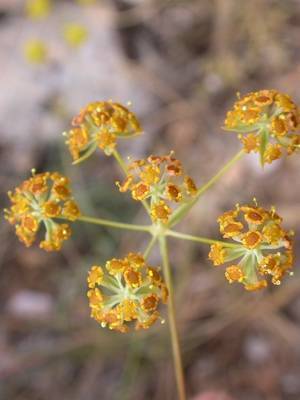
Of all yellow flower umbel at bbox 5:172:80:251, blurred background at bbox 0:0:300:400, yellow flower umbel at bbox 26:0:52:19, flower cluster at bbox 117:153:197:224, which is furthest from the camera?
yellow flower umbel at bbox 26:0:52:19

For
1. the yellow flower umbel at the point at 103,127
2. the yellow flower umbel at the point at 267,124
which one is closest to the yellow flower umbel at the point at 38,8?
the yellow flower umbel at the point at 103,127

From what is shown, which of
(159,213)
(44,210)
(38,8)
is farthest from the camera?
(38,8)

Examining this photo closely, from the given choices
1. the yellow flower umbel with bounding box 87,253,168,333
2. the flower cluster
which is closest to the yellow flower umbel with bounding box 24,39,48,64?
the flower cluster

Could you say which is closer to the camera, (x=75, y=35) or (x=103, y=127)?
(x=103, y=127)

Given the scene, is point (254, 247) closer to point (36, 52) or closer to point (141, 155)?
point (141, 155)

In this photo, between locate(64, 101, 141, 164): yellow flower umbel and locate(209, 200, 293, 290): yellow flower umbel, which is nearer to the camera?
locate(209, 200, 293, 290): yellow flower umbel

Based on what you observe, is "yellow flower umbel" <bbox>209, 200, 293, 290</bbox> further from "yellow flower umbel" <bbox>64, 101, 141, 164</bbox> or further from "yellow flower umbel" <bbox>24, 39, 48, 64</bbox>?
"yellow flower umbel" <bbox>24, 39, 48, 64</bbox>

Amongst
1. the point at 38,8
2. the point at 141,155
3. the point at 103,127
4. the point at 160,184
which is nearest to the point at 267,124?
the point at 160,184
